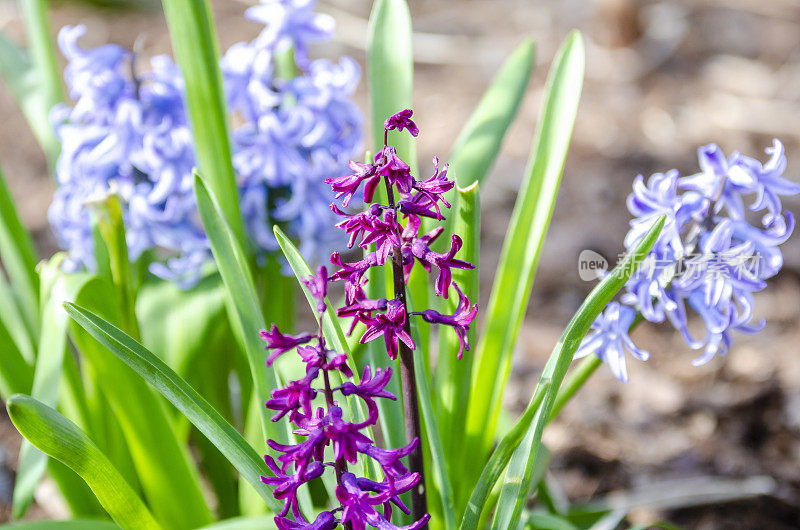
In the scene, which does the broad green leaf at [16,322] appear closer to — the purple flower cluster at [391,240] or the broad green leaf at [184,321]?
the broad green leaf at [184,321]

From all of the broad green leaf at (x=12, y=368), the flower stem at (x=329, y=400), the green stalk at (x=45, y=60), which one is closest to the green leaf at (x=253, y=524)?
the flower stem at (x=329, y=400)

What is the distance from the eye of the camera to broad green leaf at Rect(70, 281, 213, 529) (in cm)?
131

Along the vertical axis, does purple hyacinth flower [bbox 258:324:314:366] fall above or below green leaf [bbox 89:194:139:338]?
below

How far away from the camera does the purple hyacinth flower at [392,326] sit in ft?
2.99

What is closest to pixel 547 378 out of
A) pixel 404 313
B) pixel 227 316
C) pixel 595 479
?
pixel 404 313

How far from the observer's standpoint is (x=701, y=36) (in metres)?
4.17

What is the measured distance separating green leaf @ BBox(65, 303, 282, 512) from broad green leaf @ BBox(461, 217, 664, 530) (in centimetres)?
32

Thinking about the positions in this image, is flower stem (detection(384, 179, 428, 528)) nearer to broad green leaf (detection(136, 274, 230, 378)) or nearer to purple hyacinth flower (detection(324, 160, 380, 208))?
purple hyacinth flower (detection(324, 160, 380, 208))

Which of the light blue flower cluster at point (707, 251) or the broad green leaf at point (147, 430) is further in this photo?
the broad green leaf at point (147, 430)

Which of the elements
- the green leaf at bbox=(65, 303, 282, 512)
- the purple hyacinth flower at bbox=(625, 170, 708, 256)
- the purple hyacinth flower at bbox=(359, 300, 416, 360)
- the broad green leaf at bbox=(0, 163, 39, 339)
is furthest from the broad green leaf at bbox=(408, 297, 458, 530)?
the broad green leaf at bbox=(0, 163, 39, 339)

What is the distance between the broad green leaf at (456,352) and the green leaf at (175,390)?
14.8 inches

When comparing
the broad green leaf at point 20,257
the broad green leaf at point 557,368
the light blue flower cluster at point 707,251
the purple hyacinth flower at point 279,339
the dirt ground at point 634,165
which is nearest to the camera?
the purple hyacinth flower at point 279,339

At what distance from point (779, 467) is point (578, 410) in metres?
0.55

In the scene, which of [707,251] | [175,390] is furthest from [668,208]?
[175,390]
